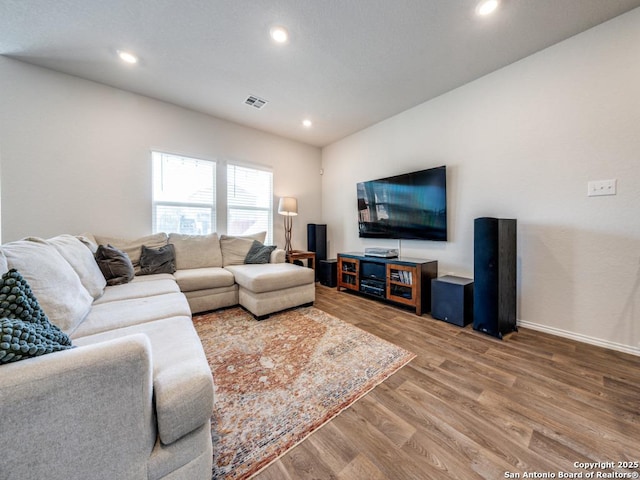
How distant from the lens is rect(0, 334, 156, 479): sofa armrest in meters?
0.54

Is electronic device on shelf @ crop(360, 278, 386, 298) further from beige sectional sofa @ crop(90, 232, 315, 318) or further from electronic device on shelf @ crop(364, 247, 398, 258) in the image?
beige sectional sofa @ crop(90, 232, 315, 318)

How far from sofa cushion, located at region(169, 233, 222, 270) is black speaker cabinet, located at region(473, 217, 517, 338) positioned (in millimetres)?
3029

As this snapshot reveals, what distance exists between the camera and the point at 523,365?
169 centimetres

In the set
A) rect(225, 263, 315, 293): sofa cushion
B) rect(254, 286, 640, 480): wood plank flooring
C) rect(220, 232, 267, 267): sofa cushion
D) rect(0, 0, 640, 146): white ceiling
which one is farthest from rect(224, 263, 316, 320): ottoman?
rect(0, 0, 640, 146): white ceiling

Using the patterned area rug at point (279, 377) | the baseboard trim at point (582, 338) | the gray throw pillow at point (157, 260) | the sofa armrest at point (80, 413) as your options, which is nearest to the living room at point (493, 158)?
the baseboard trim at point (582, 338)

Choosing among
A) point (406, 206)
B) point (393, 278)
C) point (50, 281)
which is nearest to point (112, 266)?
point (50, 281)

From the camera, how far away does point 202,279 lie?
8.58 feet

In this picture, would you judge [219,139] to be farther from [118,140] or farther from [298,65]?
[298,65]

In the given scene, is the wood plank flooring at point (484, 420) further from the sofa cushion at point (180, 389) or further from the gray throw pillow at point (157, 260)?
the gray throw pillow at point (157, 260)

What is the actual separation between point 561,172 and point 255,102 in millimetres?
3392

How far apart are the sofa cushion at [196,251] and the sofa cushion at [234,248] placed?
77 millimetres

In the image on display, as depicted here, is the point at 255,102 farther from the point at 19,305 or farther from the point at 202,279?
the point at 19,305

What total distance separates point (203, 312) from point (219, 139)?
8.24 ft

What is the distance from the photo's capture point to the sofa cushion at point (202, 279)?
8.30ft
